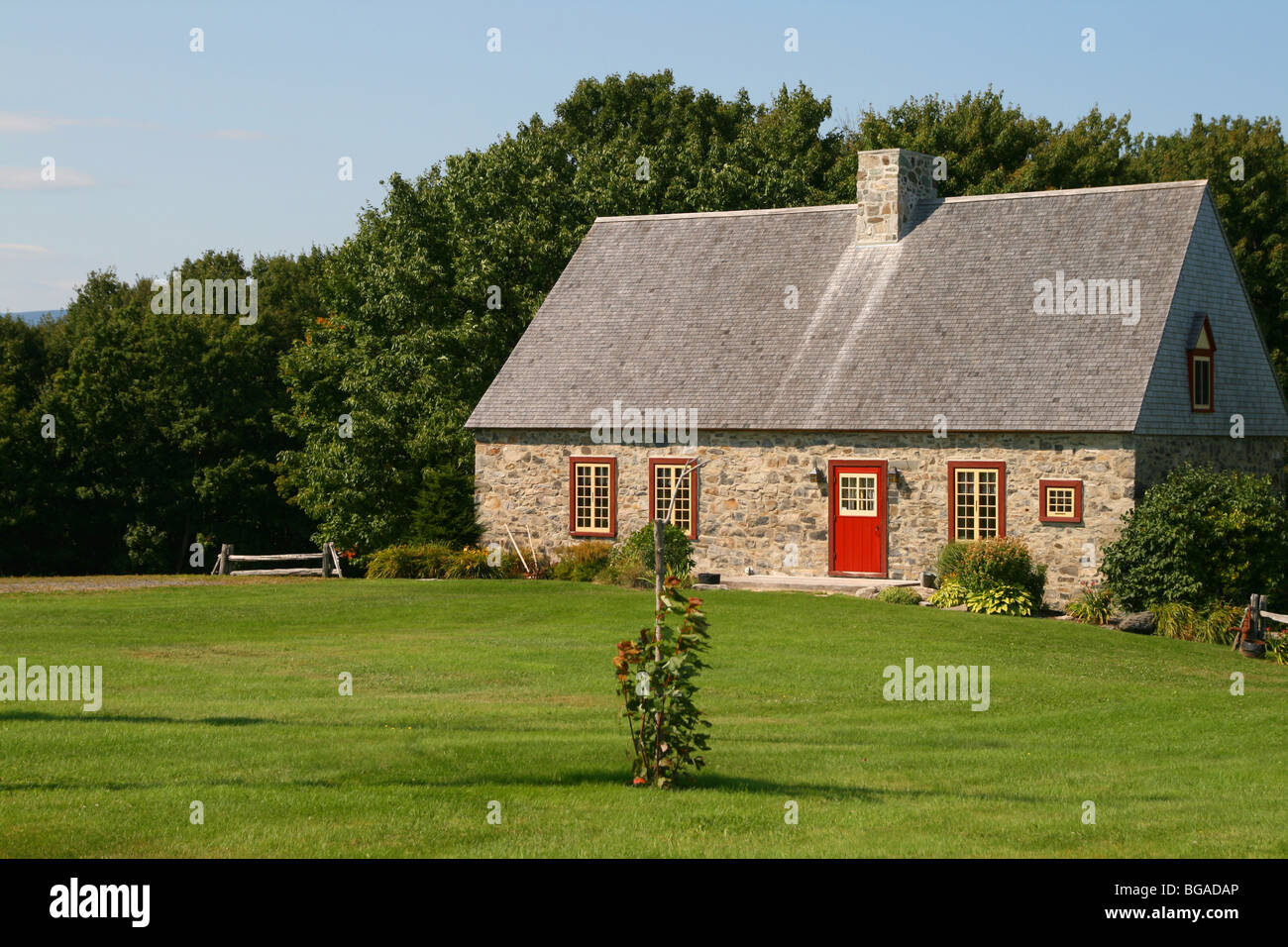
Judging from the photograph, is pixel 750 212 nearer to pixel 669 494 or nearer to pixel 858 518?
pixel 669 494

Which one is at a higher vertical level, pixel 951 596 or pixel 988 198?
pixel 988 198

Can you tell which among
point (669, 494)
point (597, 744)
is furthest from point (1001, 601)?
point (597, 744)

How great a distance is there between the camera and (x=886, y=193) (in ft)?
114

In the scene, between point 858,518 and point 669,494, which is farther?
point 669,494

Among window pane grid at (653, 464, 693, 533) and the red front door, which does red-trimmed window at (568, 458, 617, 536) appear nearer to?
window pane grid at (653, 464, 693, 533)

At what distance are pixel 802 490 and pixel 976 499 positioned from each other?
12.6 ft

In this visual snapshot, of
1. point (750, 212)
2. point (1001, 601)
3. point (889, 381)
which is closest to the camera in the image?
point (1001, 601)

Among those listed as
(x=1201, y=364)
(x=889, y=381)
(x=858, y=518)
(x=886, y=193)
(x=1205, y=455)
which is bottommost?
(x=858, y=518)

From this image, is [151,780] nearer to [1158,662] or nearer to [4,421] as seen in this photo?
[1158,662]

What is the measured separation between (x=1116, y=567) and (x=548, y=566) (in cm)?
1292

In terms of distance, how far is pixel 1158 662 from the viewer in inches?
907

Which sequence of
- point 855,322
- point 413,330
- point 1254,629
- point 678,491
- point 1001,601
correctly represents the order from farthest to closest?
point 413,330, point 855,322, point 678,491, point 1001,601, point 1254,629

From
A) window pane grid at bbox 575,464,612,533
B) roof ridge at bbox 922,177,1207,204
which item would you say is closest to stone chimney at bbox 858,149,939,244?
roof ridge at bbox 922,177,1207,204
